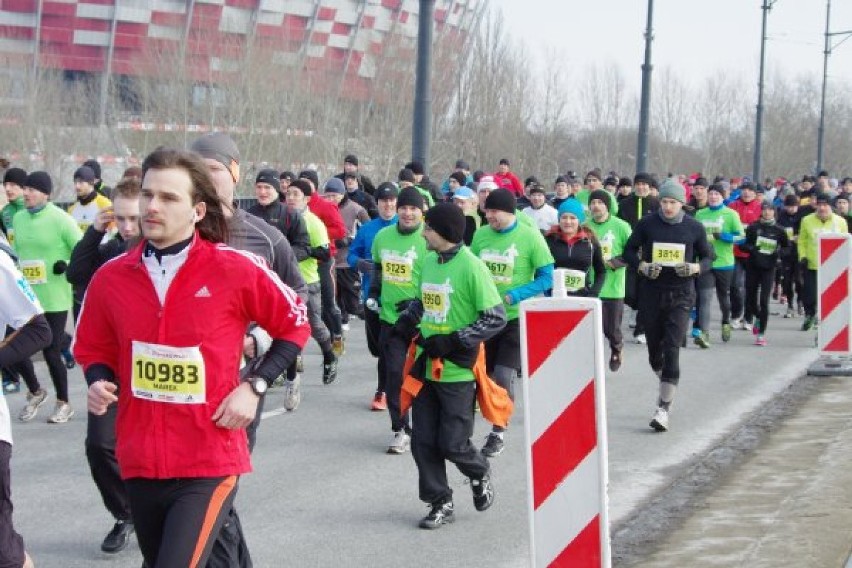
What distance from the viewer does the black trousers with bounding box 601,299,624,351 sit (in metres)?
13.7

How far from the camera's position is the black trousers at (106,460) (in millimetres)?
7383

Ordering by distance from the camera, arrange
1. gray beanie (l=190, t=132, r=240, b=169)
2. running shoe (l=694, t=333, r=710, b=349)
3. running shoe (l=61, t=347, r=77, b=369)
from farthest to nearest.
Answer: running shoe (l=694, t=333, r=710, b=349) → running shoe (l=61, t=347, r=77, b=369) → gray beanie (l=190, t=132, r=240, b=169)

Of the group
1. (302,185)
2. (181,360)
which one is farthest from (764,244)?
(181,360)

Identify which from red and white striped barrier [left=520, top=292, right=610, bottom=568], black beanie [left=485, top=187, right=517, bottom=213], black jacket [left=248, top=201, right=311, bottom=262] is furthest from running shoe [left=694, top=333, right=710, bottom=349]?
red and white striped barrier [left=520, top=292, right=610, bottom=568]

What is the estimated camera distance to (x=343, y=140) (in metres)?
49.3

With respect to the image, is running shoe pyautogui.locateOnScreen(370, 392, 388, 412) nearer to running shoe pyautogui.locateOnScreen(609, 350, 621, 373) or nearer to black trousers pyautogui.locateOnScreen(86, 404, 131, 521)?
running shoe pyautogui.locateOnScreen(609, 350, 621, 373)

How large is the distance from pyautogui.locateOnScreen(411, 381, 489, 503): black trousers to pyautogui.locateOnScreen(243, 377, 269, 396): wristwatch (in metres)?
3.51

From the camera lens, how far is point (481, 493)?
8539 mm

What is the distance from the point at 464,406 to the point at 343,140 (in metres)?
41.4

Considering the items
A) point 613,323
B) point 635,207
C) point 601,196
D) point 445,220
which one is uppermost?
point 635,207

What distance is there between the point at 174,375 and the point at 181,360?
52 mm

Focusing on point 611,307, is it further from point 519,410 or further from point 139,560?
point 139,560

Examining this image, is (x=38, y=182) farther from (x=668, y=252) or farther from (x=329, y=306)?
(x=668, y=252)

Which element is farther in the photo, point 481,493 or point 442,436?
point 481,493
